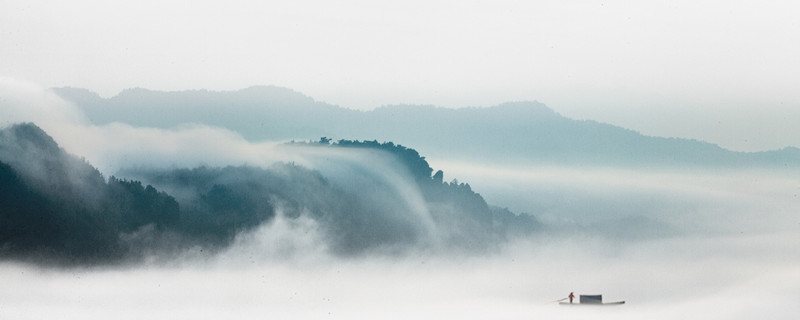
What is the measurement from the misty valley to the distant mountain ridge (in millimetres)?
15

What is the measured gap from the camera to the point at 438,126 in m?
8.47

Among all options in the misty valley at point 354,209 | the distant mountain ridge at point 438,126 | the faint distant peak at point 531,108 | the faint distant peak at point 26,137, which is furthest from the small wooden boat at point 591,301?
the faint distant peak at point 26,137

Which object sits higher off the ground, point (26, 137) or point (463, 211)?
point (26, 137)

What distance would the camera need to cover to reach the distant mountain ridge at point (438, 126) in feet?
27.6

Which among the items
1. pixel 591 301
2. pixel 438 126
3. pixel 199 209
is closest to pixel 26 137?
pixel 199 209

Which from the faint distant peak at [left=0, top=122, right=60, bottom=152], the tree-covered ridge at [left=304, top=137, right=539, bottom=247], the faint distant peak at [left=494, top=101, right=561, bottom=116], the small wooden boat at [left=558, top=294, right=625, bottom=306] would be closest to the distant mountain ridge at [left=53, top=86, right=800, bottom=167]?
the faint distant peak at [left=494, top=101, right=561, bottom=116]

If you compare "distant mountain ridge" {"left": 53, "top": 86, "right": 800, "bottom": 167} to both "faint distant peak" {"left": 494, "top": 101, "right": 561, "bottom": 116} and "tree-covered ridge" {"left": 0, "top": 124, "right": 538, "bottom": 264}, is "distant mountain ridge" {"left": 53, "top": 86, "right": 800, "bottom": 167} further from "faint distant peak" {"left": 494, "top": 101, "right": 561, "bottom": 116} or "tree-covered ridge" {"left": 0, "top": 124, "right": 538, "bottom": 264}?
"tree-covered ridge" {"left": 0, "top": 124, "right": 538, "bottom": 264}

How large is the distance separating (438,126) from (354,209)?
3.03 feet

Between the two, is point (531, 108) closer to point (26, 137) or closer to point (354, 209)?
point (354, 209)

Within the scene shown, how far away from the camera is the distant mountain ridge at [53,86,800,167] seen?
8414 millimetres

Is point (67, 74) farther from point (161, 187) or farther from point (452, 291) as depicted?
point (452, 291)


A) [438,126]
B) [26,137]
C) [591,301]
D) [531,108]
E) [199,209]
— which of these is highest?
[531,108]

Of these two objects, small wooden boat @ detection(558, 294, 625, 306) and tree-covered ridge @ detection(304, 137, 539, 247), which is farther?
tree-covered ridge @ detection(304, 137, 539, 247)

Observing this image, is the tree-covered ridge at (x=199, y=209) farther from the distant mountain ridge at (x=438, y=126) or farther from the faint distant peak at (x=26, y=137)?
the distant mountain ridge at (x=438, y=126)
